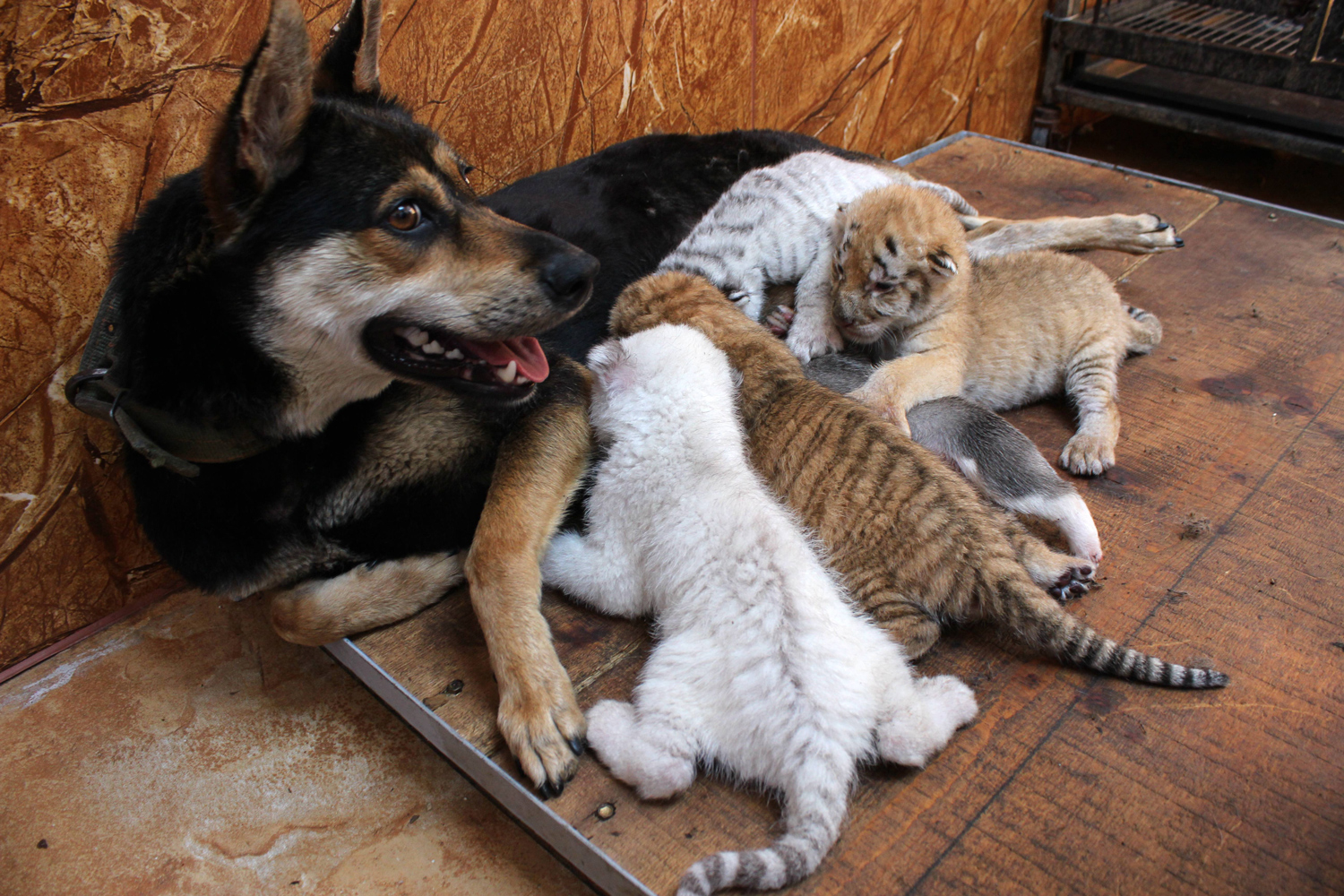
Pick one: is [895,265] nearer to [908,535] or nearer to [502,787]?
[908,535]

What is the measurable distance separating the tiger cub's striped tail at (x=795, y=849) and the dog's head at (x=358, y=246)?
115cm

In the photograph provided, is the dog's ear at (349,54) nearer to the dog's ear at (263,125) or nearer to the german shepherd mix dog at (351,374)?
the german shepherd mix dog at (351,374)

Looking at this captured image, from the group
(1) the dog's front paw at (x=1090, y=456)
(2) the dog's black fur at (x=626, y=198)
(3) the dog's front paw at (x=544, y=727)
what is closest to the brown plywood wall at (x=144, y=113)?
(2) the dog's black fur at (x=626, y=198)

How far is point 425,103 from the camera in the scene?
316 centimetres

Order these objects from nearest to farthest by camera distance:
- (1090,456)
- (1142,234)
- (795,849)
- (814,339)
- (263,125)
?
(795,849) < (263,125) < (1090,456) < (814,339) < (1142,234)

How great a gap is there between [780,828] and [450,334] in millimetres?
1349

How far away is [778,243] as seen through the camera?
3.37 m

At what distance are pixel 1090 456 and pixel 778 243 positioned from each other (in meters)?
1.33

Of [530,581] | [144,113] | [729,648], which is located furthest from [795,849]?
[144,113]

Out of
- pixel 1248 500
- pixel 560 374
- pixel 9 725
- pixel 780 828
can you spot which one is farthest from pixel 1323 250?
pixel 9 725

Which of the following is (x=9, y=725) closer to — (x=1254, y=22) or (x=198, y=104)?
(x=198, y=104)

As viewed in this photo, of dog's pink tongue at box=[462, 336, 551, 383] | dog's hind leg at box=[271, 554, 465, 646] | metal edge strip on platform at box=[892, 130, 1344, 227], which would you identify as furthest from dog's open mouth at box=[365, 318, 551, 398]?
metal edge strip on platform at box=[892, 130, 1344, 227]

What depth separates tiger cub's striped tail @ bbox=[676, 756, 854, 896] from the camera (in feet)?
5.51

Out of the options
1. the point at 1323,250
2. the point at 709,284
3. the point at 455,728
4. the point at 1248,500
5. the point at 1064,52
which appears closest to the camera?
the point at 455,728
